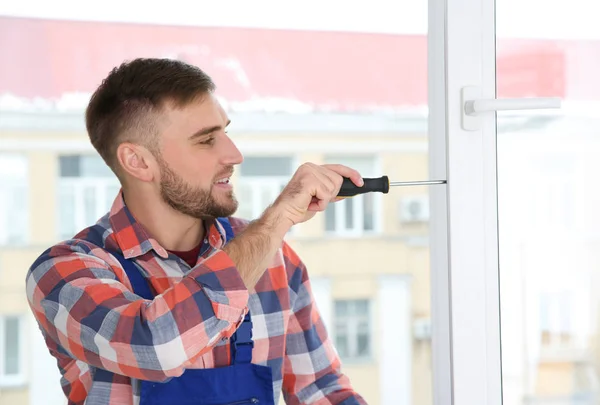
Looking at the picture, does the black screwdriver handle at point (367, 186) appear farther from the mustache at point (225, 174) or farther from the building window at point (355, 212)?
the building window at point (355, 212)

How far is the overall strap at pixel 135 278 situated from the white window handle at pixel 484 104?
0.51 metres

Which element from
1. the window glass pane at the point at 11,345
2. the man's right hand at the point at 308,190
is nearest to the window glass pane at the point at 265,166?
the window glass pane at the point at 11,345

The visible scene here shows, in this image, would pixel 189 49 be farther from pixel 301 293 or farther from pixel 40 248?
pixel 301 293

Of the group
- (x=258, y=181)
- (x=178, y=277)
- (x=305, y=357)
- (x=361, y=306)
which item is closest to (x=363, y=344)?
(x=361, y=306)

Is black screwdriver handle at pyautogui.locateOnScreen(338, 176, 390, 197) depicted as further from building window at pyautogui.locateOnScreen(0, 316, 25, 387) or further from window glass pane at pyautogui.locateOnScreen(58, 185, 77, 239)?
building window at pyautogui.locateOnScreen(0, 316, 25, 387)

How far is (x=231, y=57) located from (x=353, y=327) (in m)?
2.14

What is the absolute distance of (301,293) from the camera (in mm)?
1196

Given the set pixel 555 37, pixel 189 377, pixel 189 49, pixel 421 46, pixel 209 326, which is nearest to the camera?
pixel 209 326

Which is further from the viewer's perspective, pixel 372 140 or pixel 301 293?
pixel 372 140

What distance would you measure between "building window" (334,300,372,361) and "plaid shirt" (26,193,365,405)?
3613 mm

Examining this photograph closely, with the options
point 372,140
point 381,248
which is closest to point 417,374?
point 381,248

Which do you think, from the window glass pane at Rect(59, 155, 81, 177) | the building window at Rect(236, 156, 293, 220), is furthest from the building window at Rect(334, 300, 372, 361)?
the window glass pane at Rect(59, 155, 81, 177)

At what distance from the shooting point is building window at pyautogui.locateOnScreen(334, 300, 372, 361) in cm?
481

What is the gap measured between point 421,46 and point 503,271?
53.0 inches
